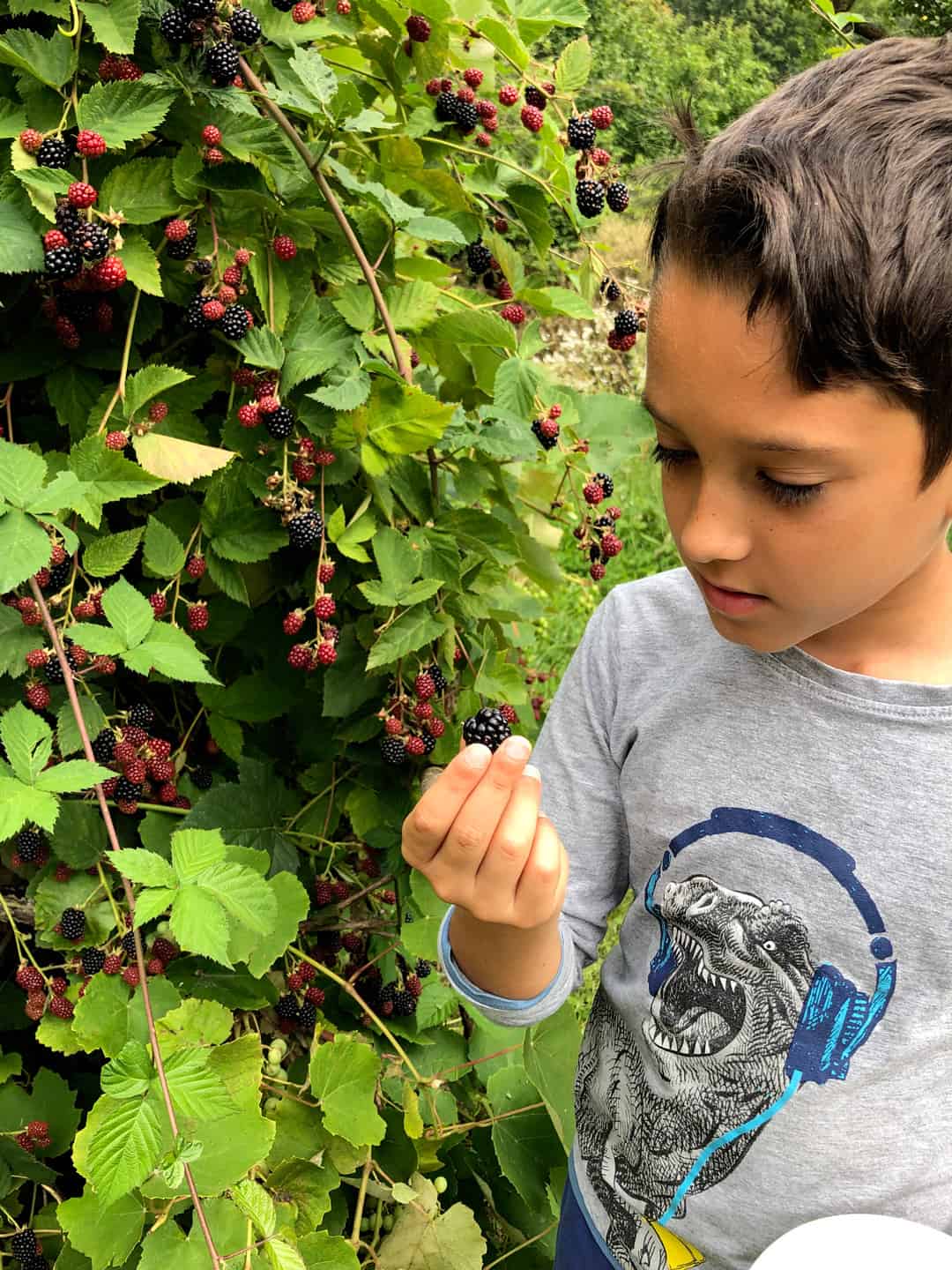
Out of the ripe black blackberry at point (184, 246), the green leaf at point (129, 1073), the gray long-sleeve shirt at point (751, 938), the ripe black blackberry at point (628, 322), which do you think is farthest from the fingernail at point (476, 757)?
the ripe black blackberry at point (628, 322)

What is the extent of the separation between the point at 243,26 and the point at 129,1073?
877mm

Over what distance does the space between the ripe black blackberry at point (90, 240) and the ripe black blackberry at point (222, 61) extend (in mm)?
170

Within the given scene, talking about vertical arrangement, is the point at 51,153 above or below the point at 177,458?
above

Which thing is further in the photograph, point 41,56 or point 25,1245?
point 25,1245

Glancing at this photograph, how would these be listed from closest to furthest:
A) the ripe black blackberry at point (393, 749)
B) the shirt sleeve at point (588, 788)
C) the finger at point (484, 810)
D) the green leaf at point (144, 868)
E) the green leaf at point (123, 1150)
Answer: the finger at point (484, 810), the green leaf at point (123, 1150), the green leaf at point (144, 868), the shirt sleeve at point (588, 788), the ripe black blackberry at point (393, 749)

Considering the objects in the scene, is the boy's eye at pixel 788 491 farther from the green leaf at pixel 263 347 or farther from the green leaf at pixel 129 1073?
the green leaf at pixel 129 1073

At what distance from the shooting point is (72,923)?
3.57 feet

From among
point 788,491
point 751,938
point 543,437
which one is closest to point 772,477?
point 788,491

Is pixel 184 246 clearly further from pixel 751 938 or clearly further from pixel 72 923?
pixel 751 938

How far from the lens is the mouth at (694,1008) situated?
919mm

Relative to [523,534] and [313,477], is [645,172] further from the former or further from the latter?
[523,534]

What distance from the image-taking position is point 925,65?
2.69 feet

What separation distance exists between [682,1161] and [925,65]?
864 millimetres

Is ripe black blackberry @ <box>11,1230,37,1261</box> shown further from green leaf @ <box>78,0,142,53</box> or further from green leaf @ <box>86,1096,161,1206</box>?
green leaf @ <box>78,0,142,53</box>
